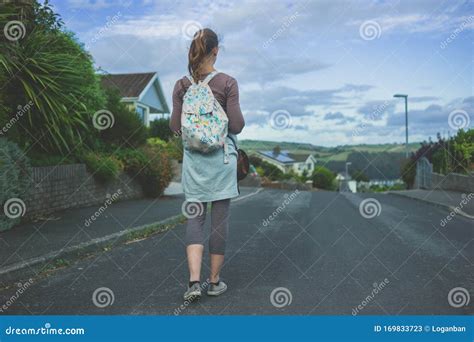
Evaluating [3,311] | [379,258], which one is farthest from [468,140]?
[3,311]

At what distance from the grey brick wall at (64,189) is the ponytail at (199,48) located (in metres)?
5.12

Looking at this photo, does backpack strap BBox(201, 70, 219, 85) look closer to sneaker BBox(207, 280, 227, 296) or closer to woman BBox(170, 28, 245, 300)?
woman BBox(170, 28, 245, 300)

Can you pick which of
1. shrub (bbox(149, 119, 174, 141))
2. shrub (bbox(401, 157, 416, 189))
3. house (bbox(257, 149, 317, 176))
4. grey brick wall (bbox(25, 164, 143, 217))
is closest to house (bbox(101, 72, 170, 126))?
shrub (bbox(149, 119, 174, 141))

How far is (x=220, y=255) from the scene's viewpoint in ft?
12.9

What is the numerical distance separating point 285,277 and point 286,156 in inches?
2283

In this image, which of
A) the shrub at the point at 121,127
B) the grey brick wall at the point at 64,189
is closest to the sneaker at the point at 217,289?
the grey brick wall at the point at 64,189

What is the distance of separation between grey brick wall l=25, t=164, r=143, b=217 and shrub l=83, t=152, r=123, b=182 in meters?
0.14

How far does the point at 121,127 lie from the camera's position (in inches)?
541

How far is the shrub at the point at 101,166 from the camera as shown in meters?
10.8

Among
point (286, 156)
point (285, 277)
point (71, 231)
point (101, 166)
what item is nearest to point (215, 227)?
point (285, 277)

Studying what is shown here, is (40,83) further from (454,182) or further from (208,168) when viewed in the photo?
(454,182)

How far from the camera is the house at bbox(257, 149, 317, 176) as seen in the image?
52394 mm

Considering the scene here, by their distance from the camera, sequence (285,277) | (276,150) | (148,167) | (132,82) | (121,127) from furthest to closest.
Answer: (276,150), (132,82), (121,127), (148,167), (285,277)

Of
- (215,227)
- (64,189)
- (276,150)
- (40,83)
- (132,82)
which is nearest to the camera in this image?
(215,227)
